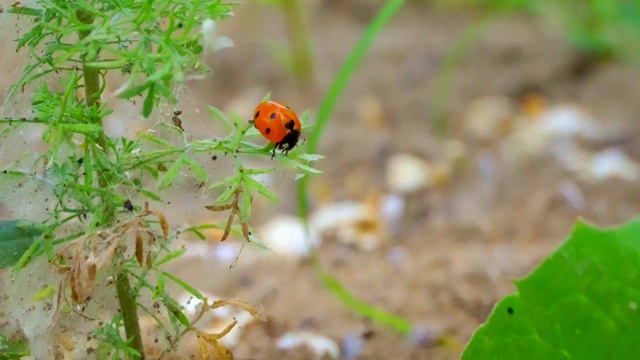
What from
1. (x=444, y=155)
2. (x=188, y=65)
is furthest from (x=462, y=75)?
(x=188, y=65)

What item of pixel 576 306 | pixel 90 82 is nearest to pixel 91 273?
pixel 90 82

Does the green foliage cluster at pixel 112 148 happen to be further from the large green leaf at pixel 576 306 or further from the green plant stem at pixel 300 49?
the green plant stem at pixel 300 49

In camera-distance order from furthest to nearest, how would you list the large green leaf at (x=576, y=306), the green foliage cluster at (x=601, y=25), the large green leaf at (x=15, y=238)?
the green foliage cluster at (x=601, y=25), the large green leaf at (x=576, y=306), the large green leaf at (x=15, y=238)

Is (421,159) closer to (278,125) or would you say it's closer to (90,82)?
(278,125)

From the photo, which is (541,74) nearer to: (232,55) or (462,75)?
(462,75)

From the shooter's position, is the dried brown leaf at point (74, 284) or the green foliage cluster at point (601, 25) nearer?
the dried brown leaf at point (74, 284)

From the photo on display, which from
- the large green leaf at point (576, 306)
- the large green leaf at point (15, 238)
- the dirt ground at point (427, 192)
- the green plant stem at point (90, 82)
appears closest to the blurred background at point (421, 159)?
the dirt ground at point (427, 192)

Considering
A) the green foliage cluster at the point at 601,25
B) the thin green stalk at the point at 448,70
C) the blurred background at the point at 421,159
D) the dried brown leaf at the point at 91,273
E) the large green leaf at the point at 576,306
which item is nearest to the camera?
the dried brown leaf at the point at 91,273
